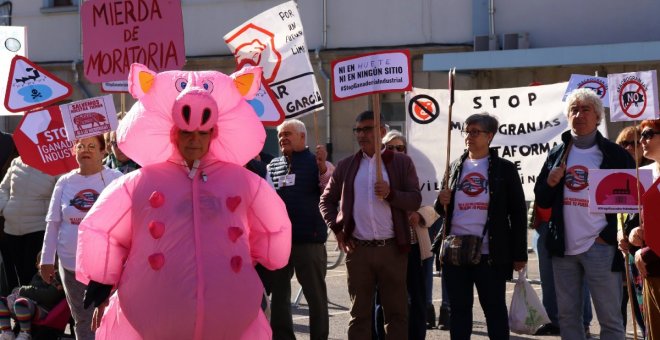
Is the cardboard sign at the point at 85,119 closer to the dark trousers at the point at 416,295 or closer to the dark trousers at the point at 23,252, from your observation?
the dark trousers at the point at 23,252

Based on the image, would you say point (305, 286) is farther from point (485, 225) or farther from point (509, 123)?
point (509, 123)

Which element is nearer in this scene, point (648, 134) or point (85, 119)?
point (648, 134)

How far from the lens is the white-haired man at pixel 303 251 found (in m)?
9.35

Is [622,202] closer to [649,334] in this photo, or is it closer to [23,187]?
[649,334]

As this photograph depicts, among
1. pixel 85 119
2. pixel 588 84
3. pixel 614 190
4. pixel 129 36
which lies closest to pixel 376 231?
pixel 614 190

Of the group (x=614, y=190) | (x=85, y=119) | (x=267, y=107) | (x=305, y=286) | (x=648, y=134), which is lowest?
(x=305, y=286)

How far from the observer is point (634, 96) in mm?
7957

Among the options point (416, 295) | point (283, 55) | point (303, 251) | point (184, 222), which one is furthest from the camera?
point (283, 55)

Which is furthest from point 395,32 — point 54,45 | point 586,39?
point 54,45

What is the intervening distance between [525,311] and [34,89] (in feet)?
14.3

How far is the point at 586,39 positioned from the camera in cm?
2356

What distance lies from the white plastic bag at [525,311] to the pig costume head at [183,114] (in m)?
3.59

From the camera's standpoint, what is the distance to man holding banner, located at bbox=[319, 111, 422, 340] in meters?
8.63

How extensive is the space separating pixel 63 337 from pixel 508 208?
4317 mm
